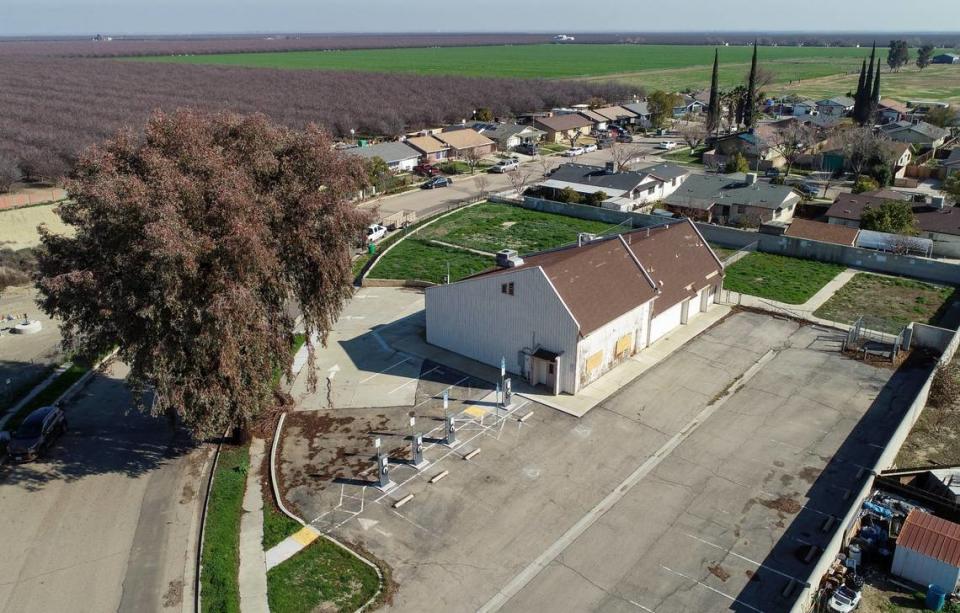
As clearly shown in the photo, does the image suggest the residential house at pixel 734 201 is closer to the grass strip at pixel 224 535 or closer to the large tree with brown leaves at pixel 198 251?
the large tree with brown leaves at pixel 198 251

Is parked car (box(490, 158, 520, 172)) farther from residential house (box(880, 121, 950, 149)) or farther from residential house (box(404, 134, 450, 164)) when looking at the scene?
residential house (box(880, 121, 950, 149))

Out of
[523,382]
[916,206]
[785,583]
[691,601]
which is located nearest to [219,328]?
[523,382]

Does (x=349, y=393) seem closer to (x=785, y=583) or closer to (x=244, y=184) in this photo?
(x=244, y=184)

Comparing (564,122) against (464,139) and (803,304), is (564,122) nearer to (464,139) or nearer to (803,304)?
(464,139)

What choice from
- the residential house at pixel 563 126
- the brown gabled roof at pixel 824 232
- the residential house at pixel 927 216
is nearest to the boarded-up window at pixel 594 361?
the brown gabled roof at pixel 824 232

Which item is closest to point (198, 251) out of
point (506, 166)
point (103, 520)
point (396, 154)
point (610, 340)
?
point (103, 520)

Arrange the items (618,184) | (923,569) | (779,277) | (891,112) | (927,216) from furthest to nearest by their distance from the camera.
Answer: (891,112)
(618,184)
(927,216)
(779,277)
(923,569)

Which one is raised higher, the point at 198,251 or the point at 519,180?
the point at 198,251
